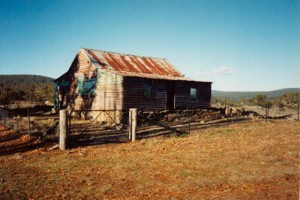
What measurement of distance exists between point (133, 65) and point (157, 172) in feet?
71.2

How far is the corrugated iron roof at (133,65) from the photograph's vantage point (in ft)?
87.3

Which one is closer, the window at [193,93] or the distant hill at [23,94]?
the window at [193,93]

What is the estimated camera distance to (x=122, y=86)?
78.8ft

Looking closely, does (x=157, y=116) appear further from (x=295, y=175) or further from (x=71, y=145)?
(x=295, y=175)

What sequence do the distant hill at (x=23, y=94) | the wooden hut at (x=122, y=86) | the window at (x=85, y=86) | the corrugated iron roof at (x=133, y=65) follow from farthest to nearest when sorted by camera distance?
the distant hill at (x=23, y=94) < the corrugated iron roof at (x=133, y=65) < the window at (x=85, y=86) < the wooden hut at (x=122, y=86)

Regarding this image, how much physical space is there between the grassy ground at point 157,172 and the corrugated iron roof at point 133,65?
14148 millimetres

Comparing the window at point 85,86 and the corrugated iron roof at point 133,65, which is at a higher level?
the corrugated iron roof at point 133,65

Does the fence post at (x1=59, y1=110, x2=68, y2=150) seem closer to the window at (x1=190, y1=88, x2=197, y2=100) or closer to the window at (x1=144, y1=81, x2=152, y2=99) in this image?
the window at (x1=144, y1=81, x2=152, y2=99)

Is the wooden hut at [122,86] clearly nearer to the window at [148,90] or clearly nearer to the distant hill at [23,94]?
the window at [148,90]

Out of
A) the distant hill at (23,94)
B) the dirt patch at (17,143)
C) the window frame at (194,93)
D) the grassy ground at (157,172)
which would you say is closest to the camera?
the grassy ground at (157,172)

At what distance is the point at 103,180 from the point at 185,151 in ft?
15.9

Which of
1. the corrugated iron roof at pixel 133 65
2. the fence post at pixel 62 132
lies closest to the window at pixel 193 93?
the corrugated iron roof at pixel 133 65

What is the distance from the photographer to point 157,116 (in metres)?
25.4

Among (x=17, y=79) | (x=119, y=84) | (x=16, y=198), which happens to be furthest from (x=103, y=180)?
(x=17, y=79)
